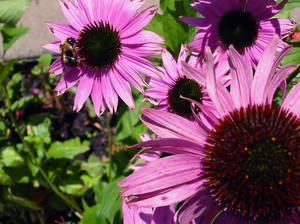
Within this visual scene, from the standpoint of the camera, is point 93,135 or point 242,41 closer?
point 242,41

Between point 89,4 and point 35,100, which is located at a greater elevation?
point 89,4

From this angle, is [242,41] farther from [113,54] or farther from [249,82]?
[113,54]

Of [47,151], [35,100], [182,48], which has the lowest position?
[47,151]

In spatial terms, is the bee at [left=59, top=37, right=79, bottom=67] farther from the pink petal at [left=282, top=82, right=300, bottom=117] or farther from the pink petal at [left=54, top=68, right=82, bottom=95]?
the pink petal at [left=282, top=82, right=300, bottom=117]

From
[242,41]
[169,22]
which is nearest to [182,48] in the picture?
[169,22]

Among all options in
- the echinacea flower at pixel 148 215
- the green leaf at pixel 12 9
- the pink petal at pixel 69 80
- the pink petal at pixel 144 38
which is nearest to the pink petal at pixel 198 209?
the echinacea flower at pixel 148 215

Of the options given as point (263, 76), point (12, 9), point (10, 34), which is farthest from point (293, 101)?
point (10, 34)
